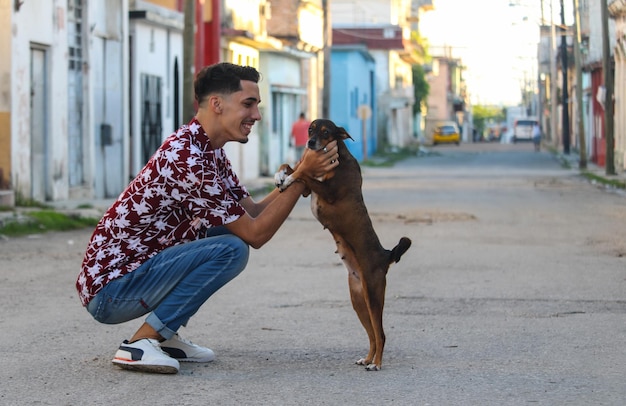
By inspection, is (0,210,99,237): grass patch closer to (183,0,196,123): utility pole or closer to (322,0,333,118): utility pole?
(183,0,196,123): utility pole

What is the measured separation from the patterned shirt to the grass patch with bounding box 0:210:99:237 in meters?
9.25

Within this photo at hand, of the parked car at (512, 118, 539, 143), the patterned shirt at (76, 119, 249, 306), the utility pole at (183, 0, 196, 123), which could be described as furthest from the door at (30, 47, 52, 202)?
the parked car at (512, 118, 539, 143)

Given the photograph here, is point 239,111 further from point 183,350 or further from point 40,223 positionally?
point 40,223

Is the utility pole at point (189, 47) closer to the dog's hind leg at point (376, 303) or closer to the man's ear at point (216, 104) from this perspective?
the man's ear at point (216, 104)

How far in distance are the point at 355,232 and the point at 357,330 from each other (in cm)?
165

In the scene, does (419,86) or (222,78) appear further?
(419,86)

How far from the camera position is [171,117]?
27812 mm

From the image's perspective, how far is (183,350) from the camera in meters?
6.72

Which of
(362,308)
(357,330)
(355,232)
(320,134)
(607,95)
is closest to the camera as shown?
(320,134)

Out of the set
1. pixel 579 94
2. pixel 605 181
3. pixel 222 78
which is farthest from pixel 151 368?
pixel 579 94

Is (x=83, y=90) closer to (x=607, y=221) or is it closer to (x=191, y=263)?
(x=607, y=221)

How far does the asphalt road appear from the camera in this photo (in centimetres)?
603

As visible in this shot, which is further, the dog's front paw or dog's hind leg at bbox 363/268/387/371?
dog's hind leg at bbox 363/268/387/371

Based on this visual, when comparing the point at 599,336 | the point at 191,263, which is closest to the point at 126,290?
the point at 191,263
